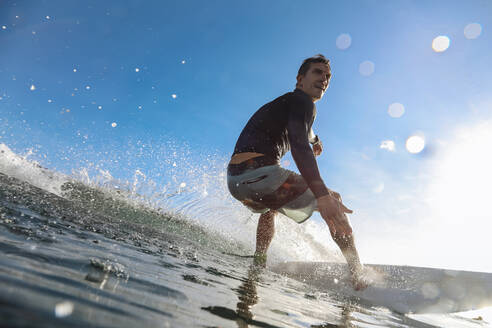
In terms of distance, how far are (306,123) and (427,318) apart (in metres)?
1.86

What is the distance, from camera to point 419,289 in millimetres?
2633

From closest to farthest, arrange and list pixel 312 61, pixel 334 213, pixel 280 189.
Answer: pixel 334 213, pixel 280 189, pixel 312 61

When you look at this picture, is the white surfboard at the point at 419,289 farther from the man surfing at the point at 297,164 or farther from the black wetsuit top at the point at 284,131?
the black wetsuit top at the point at 284,131

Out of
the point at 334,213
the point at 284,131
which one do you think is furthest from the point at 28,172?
the point at 334,213

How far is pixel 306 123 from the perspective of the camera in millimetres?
2641

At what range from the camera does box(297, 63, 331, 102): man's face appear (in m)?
3.10

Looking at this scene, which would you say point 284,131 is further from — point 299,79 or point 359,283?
point 359,283

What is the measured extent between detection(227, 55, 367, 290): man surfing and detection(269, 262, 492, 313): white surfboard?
0.18m

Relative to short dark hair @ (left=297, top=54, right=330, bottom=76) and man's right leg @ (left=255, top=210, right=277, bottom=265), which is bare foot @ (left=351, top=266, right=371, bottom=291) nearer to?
man's right leg @ (left=255, top=210, right=277, bottom=265)

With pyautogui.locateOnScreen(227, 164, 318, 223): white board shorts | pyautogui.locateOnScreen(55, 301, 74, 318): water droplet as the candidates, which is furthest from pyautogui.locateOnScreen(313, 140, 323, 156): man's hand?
pyautogui.locateOnScreen(55, 301, 74, 318): water droplet

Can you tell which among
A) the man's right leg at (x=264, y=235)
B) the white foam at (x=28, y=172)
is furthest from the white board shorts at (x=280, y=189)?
the white foam at (x=28, y=172)

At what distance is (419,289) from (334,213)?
1.22 m

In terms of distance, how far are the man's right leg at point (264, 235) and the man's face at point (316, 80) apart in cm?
156

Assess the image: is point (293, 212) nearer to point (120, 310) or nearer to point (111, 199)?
point (120, 310)
